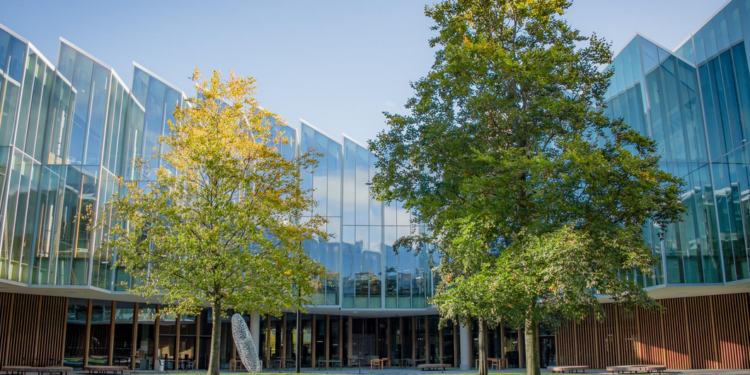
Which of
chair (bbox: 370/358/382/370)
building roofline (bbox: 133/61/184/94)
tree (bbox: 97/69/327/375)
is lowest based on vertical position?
chair (bbox: 370/358/382/370)

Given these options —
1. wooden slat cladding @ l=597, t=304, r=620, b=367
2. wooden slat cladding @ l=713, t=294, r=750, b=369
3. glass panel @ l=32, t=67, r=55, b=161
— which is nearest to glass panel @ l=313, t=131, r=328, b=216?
glass panel @ l=32, t=67, r=55, b=161

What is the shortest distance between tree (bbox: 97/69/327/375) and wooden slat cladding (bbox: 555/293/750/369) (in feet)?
43.8

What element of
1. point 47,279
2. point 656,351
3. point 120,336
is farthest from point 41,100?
point 656,351

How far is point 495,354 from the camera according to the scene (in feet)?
135

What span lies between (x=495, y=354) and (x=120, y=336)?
24.5 m

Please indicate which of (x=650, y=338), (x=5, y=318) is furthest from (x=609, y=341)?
(x=5, y=318)

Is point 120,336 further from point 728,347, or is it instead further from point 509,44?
point 728,347

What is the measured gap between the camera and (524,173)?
1672cm

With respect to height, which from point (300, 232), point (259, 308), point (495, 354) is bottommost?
point (495, 354)

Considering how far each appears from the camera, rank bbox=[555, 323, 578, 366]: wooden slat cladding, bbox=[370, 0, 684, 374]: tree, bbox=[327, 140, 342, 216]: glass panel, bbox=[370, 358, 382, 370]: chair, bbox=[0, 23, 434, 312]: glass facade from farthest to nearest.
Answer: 1. bbox=[370, 358, 382, 370]: chair
2. bbox=[327, 140, 342, 216]: glass panel
3. bbox=[555, 323, 578, 366]: wooden slat cladding
4. bbox=[0, 23, 434, 312]: glass facade
5. bbox=[370, 0, 684, 374]: tree

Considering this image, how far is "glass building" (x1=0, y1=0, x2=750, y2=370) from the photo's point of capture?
940 inches

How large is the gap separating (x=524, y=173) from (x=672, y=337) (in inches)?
798

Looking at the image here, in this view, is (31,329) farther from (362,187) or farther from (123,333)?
(362,187)

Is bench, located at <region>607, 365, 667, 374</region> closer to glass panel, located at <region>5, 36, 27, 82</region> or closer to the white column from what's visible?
→ the white column
